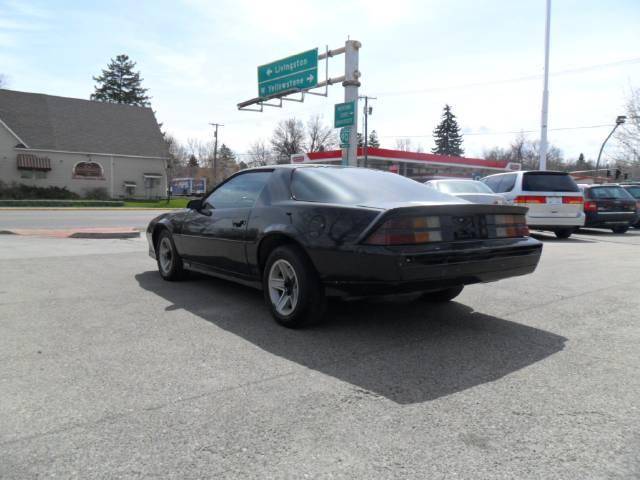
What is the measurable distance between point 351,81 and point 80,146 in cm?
3072

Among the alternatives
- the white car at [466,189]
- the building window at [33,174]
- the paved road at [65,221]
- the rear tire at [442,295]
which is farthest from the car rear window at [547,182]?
the building window at [33,174]

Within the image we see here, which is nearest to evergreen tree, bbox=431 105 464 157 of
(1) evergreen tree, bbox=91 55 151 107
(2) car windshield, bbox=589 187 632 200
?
(1) evergreen tree, bbox=91 55 151 107

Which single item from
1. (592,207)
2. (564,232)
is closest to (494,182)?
(564,232)

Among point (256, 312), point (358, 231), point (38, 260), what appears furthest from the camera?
point (38, 260)

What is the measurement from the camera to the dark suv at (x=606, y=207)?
14172 millimetres

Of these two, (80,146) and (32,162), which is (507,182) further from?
(80,146)

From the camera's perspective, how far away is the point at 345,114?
54.3 feet

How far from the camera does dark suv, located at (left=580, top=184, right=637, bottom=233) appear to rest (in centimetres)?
1417

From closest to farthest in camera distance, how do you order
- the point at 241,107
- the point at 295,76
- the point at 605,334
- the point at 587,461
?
the point at 587,461 → the point at 605,334 → the point at 295,76 → the point at 241,107

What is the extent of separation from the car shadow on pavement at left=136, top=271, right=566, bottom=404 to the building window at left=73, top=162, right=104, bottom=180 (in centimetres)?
3891

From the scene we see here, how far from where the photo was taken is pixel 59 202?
107ft

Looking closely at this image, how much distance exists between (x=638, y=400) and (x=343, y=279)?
199 centimetres

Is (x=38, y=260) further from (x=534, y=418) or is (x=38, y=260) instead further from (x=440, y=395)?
(x=534, y=418)

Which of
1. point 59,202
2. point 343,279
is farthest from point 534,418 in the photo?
point 59,202
